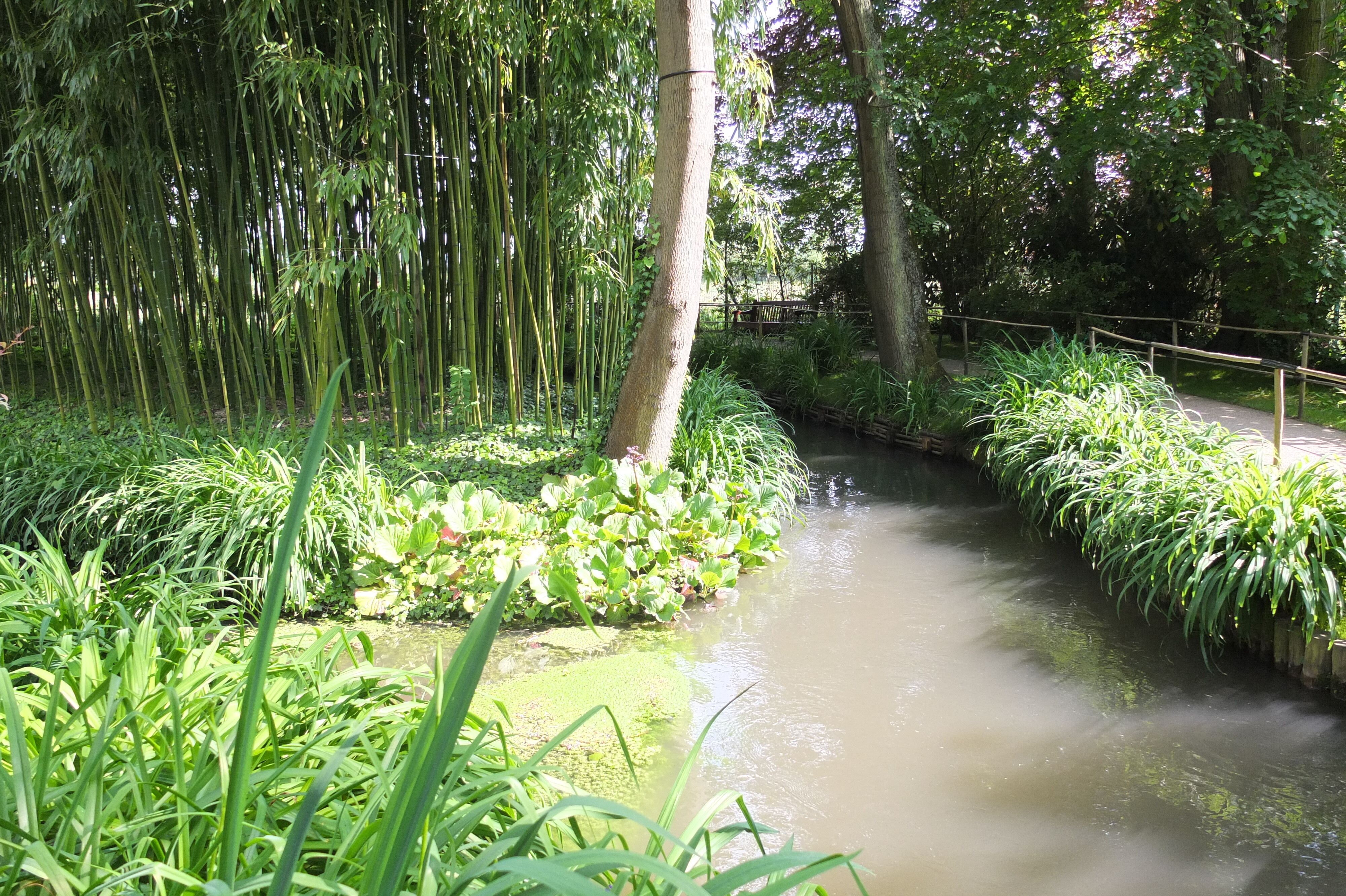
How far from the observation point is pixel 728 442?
5.07m

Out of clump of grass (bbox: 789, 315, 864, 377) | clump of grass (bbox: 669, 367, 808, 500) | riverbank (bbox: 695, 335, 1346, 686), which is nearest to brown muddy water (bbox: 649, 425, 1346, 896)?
riverbank (bbox: 695, 335, 1346, 686)

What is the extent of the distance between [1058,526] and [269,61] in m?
4.82

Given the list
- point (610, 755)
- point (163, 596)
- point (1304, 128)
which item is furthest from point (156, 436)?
point (1304, 128)

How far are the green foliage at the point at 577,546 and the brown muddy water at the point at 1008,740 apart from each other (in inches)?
10.6

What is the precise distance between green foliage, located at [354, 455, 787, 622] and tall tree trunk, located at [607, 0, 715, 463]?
0.92 feet

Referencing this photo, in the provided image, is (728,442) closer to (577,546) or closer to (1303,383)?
(577,546)

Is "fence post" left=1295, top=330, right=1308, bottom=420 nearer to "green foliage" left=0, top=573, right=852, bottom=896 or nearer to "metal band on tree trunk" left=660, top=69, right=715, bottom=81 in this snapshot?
"metal band on tree trunk" left=660, top=69, right=715, bottom=81

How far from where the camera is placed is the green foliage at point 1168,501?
3078 millimetres

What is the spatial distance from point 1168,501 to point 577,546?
8.38 ft

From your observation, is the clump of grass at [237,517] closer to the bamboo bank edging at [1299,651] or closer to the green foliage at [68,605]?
the green foliage at [68,605]

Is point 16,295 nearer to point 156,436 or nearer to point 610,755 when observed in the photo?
point 156,436

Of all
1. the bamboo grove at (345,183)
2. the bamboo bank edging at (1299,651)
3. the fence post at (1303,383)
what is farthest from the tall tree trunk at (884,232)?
the bamboo bank edging at (1299,651)

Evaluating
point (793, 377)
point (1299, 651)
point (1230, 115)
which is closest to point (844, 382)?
point (793, 377)

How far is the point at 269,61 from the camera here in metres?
4.11
